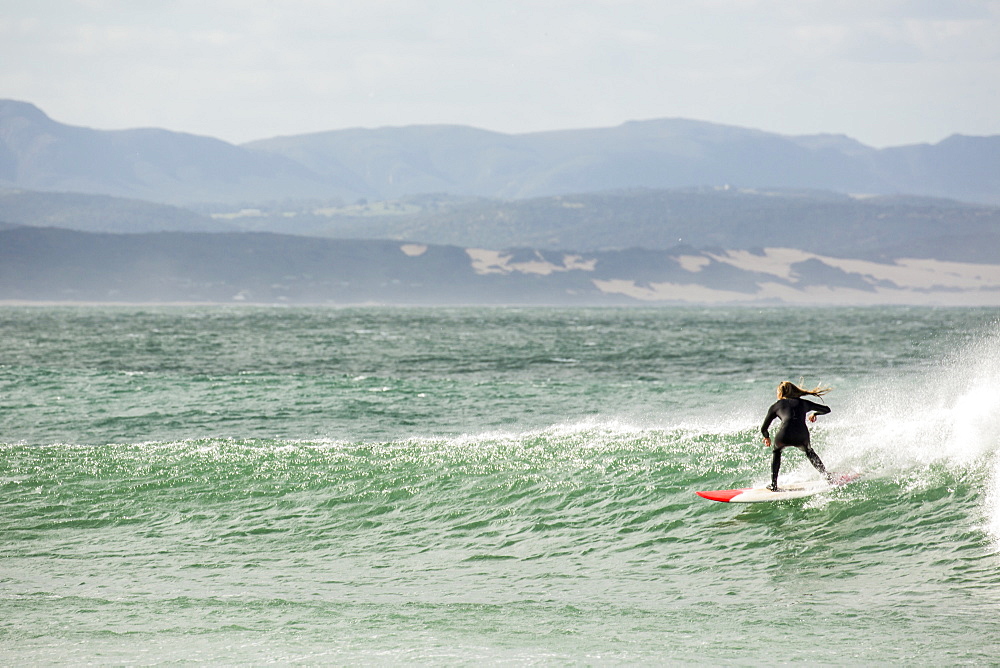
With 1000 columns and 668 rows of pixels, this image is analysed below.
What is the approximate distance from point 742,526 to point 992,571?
3293mm

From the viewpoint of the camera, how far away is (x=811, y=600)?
11.6 m

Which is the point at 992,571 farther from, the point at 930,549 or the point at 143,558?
the point at 143,558

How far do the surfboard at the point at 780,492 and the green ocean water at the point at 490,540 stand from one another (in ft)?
0.41

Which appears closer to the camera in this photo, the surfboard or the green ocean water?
the green ocean water

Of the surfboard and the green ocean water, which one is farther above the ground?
the surfboard

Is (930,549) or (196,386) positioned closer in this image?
(930,549)

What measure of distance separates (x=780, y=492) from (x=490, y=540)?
13.3 feet

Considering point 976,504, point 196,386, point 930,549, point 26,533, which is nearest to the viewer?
point 930,549

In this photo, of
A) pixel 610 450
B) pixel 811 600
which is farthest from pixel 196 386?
pixel 811 600

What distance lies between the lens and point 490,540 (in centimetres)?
1502

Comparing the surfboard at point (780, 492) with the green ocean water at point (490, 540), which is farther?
the surfboard at point (780, 492)

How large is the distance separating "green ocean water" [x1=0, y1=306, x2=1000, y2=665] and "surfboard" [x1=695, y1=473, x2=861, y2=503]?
0.13 metres

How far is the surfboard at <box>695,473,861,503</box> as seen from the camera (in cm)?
1500

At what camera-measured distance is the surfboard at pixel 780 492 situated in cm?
1500
